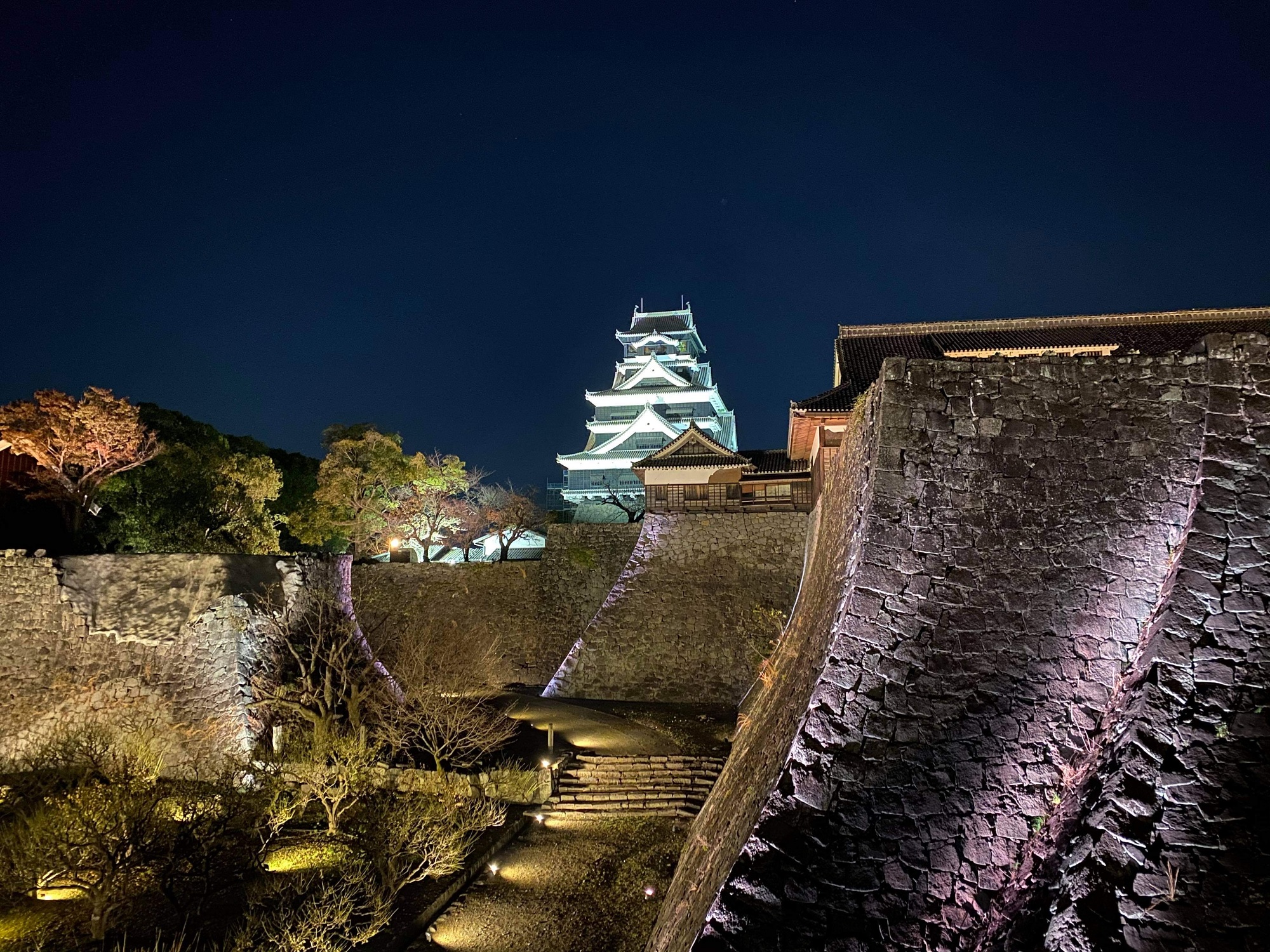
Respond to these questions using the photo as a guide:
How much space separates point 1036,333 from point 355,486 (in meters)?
20.5

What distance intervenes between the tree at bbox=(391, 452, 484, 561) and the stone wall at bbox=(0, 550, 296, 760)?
11.9m

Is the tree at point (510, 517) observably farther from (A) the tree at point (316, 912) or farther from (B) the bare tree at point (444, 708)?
(A) the tree at point (316, 912)

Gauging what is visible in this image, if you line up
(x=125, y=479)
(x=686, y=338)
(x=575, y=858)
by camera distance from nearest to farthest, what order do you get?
(x=575, y=858) → (x=125, y=479) → (x=686, y=338)

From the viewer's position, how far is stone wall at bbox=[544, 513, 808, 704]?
17297 millimetres

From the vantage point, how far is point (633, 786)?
1263cm

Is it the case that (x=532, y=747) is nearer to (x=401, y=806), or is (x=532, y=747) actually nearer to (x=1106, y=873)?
(x=401, y=806)

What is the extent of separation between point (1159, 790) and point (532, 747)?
1123 cm

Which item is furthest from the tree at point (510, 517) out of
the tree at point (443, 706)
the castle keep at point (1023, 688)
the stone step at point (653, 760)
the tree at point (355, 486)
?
the castle keep at point (1023, 688)

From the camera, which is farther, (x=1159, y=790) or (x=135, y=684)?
(x=135, y=684)

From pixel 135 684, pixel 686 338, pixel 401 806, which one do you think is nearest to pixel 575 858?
pixel 401 806

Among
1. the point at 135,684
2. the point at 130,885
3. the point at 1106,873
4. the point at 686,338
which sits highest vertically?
the point at 686,338

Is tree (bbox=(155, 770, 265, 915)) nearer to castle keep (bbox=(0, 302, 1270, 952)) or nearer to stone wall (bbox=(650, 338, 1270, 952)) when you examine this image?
castle keep (bbox=(0, 302, 1270, 952))

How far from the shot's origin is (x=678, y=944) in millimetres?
5305

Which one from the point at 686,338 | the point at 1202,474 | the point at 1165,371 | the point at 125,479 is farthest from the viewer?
the point at 686,338
